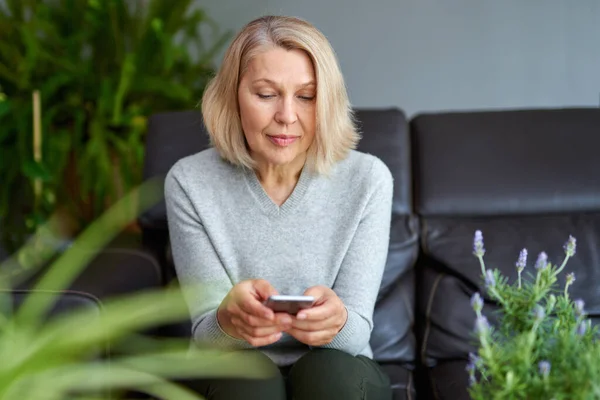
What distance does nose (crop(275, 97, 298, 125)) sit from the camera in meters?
1.57

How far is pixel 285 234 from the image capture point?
1670mm

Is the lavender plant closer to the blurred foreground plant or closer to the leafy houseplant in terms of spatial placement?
the blurred foreground plant

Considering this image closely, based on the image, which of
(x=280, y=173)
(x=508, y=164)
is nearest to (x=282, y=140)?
(x=280, y=173)

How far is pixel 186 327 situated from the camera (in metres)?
1.88

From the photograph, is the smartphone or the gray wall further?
the gray wall

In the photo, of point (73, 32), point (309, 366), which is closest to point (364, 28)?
point (73, 32)

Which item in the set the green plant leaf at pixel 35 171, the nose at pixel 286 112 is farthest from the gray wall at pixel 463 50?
the nose at pixel 286 112

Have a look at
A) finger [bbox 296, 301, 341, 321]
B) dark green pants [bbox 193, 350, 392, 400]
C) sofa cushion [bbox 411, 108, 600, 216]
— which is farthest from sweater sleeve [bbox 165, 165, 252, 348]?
sofa cushion [bbox 411, 108, 600, 216]

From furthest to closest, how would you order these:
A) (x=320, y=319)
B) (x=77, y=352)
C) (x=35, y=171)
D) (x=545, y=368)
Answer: (x=35, y=171) → (x=320, y=319) → (x=545, y=368) → (x=77, y=352)

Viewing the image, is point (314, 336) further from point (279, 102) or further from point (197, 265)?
point (279, 102)

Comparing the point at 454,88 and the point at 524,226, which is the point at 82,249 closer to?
the point at 524,226

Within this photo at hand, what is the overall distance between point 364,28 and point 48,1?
53.1 inches

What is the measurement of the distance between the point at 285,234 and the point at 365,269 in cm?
19

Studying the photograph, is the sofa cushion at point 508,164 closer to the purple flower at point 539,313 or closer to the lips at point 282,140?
the lips at point 282,140
